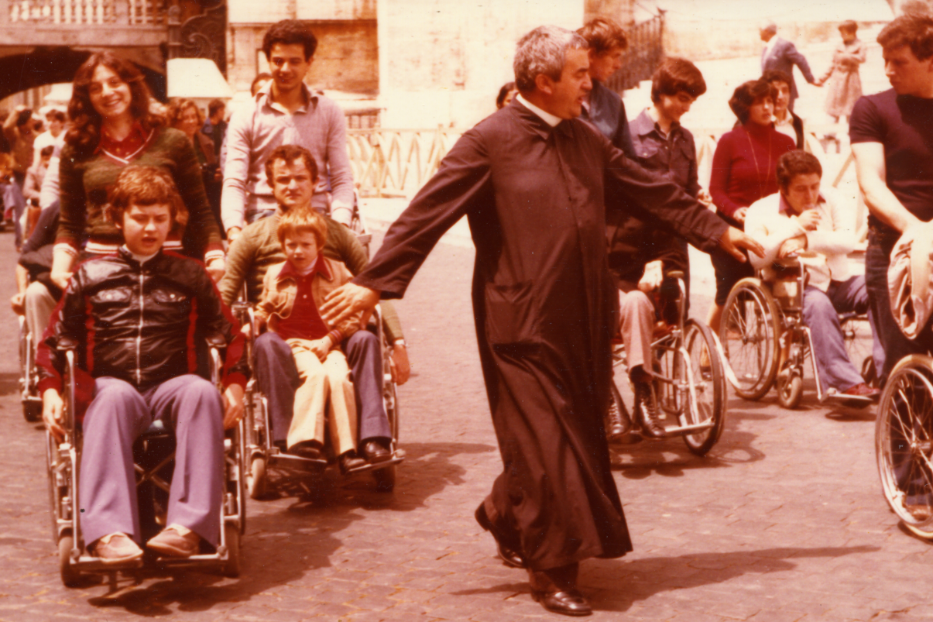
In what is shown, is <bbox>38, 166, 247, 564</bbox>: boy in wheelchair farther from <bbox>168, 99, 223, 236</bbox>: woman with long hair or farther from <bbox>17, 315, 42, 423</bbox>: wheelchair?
<bbox>168, 99, 223, 236</bbox>: woman with long hair

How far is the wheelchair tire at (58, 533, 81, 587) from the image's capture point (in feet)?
16.1

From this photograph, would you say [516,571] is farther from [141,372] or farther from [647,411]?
[647,411]

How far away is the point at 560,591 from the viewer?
4742mm

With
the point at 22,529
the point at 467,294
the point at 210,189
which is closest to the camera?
the point at 22,529

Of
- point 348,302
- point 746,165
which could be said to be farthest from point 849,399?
point 348,302

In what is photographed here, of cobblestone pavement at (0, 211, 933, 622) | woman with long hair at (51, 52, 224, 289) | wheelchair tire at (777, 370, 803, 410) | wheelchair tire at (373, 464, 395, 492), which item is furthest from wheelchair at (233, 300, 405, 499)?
wheelchair tire at (777, 370, 803, 410)

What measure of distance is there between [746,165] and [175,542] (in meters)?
5.43

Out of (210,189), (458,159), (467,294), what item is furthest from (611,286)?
(210,189)

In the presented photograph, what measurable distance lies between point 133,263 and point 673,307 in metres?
3.06

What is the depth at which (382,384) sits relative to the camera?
6379mm

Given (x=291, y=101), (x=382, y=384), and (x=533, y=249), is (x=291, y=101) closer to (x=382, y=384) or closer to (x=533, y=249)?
(x=382, y=384)

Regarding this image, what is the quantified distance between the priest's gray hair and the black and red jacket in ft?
4.45

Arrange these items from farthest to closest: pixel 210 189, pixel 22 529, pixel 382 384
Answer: pixel 210 189 < pixel 382 384 < pixel 22 529

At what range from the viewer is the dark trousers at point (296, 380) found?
618 centimetres
